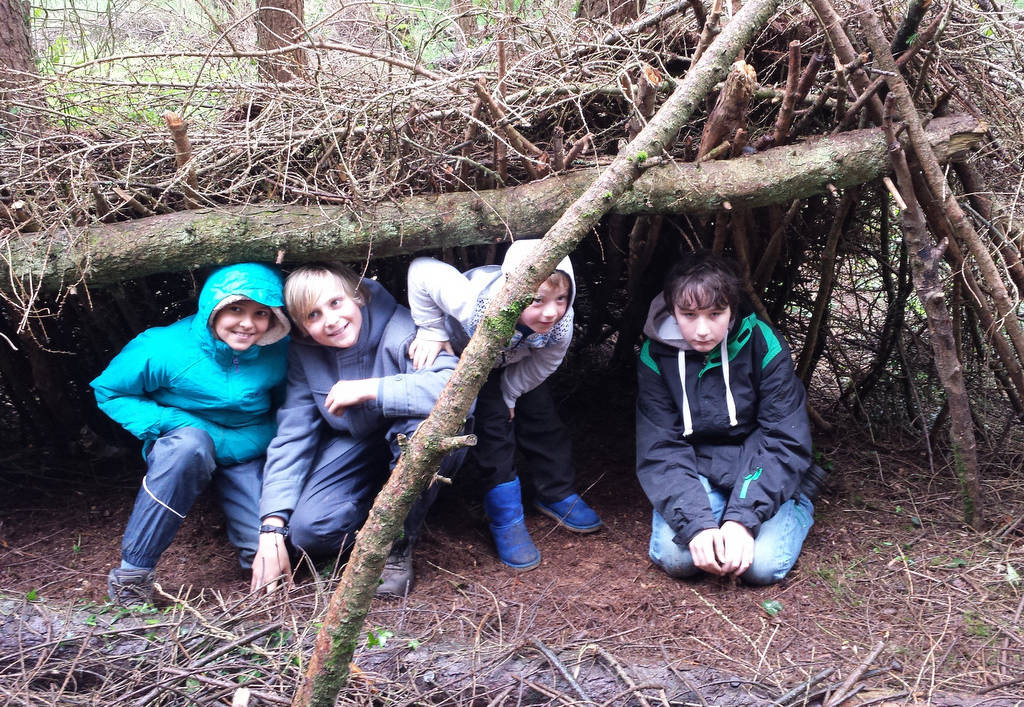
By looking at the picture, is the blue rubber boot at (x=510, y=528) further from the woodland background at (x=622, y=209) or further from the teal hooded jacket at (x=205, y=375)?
the teal hooded jacket at (x=205, y=375)

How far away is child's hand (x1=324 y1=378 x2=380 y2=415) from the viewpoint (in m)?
2.92

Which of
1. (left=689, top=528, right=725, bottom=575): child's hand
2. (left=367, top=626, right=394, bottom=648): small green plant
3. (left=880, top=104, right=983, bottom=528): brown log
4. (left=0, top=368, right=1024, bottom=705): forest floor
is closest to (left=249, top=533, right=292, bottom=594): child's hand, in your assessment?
(left=0, top=368, right=1024, bottom=705): forest floor

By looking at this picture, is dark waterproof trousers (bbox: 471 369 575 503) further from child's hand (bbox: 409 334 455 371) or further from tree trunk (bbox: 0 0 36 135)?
tree trunk (bbox: 0 0 36 135)

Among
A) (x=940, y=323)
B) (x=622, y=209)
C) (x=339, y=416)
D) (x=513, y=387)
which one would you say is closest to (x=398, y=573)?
(x=339, y=416)

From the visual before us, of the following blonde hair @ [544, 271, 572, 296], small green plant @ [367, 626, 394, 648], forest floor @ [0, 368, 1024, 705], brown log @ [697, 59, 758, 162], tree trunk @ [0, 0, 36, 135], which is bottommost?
forest floor @ [0, 368, 1024, 705]

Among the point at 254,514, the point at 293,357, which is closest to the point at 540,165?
the point at 293,357

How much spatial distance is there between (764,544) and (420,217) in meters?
1.85

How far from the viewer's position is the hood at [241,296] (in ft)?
9.44

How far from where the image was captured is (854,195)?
3.35 m

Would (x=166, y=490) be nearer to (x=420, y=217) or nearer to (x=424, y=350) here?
(x=424, y=350)

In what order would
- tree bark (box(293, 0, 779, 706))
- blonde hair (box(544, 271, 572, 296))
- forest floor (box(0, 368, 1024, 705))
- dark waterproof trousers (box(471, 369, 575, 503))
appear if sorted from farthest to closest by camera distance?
dark waterproof trousers (box(471, 369, 575, 503))
blonde hair (box(544, 271, 572, 296))
forest floor (box(0, 368, 1024, 705))
tree bark (box(293, 0, 779, 706))

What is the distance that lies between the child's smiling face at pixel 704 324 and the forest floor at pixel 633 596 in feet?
3.14

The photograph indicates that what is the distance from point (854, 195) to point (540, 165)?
1.43 metres

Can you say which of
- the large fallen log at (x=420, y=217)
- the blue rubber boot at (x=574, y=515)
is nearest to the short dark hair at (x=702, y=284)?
the large fallen log at (x=420, y=217)
